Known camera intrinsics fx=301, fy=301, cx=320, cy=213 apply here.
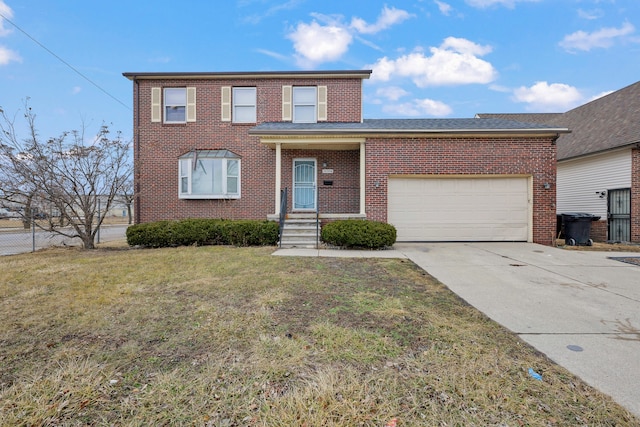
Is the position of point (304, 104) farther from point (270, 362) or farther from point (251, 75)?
point (270, 362)

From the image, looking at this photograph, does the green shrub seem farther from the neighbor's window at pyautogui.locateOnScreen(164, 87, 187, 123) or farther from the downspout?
the neighbor's window at pyautogui.locateOnScreen(164, 87, 187, 123)

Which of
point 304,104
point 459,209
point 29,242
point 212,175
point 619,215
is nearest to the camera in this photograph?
point 459,209

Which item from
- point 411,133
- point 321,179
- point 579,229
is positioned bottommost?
point 579,229

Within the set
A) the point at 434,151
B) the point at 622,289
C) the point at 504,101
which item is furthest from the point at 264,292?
the point at 504,101

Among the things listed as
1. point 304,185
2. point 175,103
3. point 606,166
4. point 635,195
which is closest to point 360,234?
point 304,185

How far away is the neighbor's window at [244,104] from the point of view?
11.9m

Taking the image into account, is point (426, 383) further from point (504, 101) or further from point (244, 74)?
point (504, 101)

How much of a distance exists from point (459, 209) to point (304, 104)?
7.01 metres

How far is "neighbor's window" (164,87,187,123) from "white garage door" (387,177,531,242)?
340 inches

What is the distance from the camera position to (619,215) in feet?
36.2

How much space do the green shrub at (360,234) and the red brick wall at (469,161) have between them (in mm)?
1047

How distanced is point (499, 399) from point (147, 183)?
1269 cm

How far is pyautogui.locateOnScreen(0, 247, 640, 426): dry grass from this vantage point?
1.90 m

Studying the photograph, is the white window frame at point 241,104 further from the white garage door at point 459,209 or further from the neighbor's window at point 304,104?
the white garage door at point 459,209
